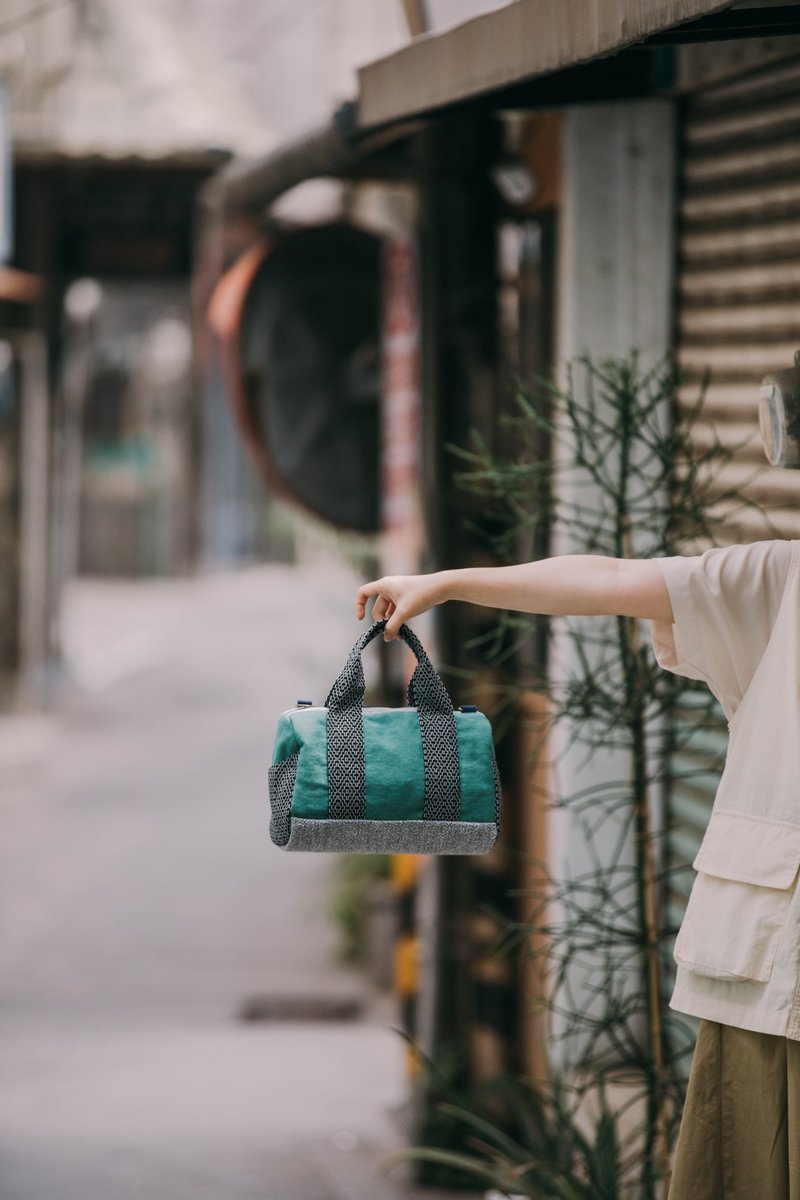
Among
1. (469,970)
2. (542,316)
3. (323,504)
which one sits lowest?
(469,970)

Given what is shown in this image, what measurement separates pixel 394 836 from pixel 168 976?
6.35 meters

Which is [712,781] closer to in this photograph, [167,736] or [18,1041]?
[18,1041]

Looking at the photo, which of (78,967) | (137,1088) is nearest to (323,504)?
(137,1088)

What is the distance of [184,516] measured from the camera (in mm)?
39438

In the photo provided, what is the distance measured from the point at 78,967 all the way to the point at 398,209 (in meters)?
4.28

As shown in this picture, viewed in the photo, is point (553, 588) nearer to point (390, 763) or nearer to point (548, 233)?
point (390, 763)

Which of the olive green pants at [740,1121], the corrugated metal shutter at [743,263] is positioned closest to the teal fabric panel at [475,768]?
the olive green pants at [740,1121]

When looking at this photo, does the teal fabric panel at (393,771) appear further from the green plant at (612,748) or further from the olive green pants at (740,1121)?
the green plant at (612,748)

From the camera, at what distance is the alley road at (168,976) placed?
5.76m

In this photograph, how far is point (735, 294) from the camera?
4.18m

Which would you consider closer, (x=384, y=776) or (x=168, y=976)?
(x=384, y=776)

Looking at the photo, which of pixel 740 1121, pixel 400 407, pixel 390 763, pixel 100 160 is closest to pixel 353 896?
pixel 400 407

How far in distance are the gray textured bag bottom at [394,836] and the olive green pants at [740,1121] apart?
0.44 meters

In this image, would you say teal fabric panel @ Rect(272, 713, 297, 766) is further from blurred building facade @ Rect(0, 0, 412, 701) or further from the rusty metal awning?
blurred building facade @ Rect(0, 0, 412, 701)
